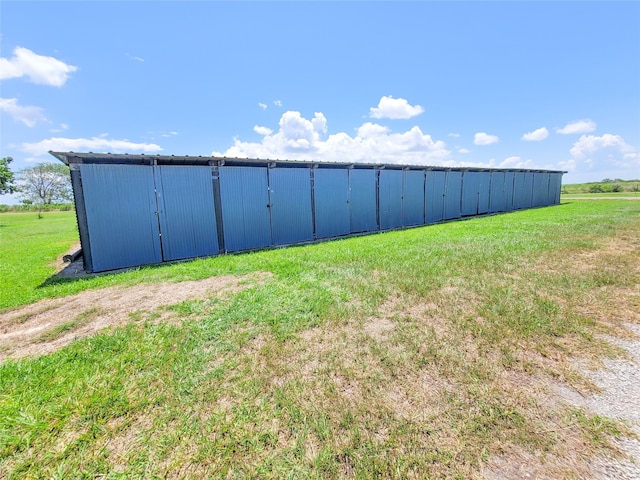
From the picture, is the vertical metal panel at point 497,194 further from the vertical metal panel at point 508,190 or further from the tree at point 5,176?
the tree at point 5,176

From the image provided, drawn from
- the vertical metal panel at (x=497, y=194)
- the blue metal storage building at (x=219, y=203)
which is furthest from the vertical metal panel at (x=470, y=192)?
the blue metal storage building at (x=219, y=203)

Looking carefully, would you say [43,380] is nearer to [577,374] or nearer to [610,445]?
[610,445]

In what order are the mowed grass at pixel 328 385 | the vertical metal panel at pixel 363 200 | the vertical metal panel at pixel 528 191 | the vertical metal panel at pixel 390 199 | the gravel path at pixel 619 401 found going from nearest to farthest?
1. the gravel path at pixel 619 401
2. the mowed grass at pixel 328 385
3. the vertical metal panel at pixel 363 200
4. the vertical metal panel at pixel 390 199
5. the vertical metal panel at pixel 528 191

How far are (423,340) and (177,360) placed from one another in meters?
2.70

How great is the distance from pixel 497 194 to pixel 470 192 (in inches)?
141

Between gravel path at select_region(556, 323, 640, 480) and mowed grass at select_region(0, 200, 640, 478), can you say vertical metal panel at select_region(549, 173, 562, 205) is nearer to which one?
mowed grass at select_region(0, 200, 640, 478)

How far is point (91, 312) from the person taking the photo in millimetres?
4234

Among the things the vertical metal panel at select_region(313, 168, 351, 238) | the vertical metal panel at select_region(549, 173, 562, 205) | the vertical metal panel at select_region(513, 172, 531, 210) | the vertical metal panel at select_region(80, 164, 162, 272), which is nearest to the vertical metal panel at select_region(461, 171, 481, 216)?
the vertical metal panel at select_region(513, 172, 531, 210)

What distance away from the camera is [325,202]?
10.9 metres

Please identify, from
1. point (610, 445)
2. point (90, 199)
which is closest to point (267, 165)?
point (90, 199)

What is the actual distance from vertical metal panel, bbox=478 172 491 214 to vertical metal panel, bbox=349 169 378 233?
31.6 feet

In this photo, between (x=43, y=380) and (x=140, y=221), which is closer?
(x=43, y=380)

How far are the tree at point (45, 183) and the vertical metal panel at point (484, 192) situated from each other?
204 feet

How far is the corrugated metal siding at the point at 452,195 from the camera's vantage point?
15.7 meters
